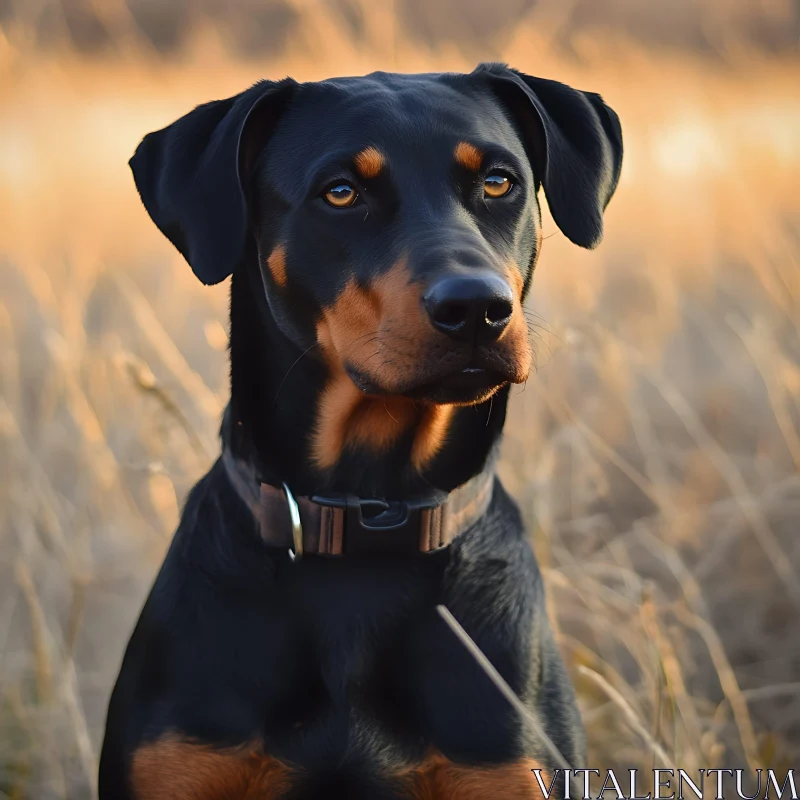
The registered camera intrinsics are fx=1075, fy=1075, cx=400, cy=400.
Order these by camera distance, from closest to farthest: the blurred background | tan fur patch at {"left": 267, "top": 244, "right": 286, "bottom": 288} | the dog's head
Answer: the dog's head, tan fur patch at {"left": 267, "top": 244, "right": 286, "bottom": 288}, the blurred background

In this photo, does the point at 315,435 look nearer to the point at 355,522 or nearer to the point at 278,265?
the point at 355,522

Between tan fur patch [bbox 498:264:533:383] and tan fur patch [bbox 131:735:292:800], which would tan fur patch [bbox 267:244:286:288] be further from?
tan fur patch [bbox 131:735:292:800]

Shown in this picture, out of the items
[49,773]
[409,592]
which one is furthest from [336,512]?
[49,773]

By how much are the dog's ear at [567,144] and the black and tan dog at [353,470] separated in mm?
11

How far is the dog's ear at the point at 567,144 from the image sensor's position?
8.32 ft

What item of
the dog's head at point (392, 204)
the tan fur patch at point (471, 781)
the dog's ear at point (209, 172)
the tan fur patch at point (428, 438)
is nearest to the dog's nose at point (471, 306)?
the dog's head at point (392, 204)

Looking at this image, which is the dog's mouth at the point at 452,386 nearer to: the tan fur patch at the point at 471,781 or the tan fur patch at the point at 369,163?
the tan fur patch at the point at 369,163

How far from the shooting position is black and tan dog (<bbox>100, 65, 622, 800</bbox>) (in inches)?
84.0

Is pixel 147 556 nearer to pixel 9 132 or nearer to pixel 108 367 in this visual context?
pixel 108 367

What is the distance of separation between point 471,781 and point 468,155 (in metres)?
1.31

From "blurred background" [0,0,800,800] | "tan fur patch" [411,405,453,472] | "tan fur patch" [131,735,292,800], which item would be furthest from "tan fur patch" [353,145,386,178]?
"tan fur patch" [131,735,292,800]

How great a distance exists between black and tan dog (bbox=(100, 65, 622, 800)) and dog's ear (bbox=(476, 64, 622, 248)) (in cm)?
1

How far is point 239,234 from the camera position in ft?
7.64

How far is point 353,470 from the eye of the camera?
93.6 inches
